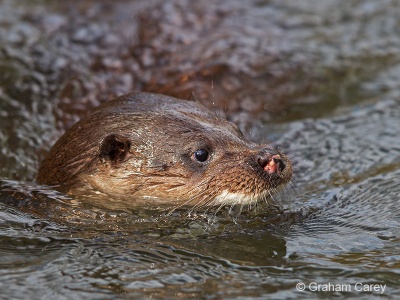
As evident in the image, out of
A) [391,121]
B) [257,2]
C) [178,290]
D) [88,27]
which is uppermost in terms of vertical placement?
[257,2]

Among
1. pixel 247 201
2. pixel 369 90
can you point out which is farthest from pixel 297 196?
pixel 369 90

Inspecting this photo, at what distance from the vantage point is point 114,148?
16.1 feet

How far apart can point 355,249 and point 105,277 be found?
1341mm

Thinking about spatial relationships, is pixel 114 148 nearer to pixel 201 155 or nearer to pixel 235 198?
pixel 201 155

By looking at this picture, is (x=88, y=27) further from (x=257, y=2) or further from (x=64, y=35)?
(x=257, y=2)

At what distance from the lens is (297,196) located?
5461 mm

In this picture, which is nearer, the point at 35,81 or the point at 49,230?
the point at 49,230

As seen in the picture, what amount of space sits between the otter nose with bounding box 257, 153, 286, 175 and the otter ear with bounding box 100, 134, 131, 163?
75cm

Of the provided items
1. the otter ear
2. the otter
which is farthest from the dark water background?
the otter ear

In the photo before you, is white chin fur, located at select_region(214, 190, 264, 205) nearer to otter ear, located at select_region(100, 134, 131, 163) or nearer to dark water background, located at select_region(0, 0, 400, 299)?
dark water background, located at select_region(0, 0, 400, 299)

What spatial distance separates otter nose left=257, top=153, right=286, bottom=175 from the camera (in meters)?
4.87

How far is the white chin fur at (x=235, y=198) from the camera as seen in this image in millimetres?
4871

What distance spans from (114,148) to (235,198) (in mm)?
731

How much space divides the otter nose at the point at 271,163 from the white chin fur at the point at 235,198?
0.52 ft
